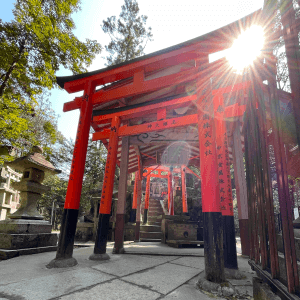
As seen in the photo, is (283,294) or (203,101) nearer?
(283,294)

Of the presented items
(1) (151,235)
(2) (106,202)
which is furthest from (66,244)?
(1) (151,235)

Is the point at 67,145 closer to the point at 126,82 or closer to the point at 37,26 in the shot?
the point at 37,26

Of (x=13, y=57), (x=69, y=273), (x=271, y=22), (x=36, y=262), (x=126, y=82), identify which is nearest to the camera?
(x=271, y=22)

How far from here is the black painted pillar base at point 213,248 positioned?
8.57ft

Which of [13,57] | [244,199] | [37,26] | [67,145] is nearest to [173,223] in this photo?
[244,199]

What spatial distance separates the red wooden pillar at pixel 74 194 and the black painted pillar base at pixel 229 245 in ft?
9.42

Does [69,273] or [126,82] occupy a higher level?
[126,82]

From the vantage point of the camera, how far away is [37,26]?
775 cm

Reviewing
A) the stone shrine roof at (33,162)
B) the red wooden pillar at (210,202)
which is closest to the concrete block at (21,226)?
the stone shrine roof at (33,162)

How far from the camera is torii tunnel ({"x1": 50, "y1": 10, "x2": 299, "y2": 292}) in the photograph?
1.89m

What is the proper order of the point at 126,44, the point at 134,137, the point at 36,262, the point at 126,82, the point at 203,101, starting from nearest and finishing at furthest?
the point at 203,101 → the point at 36,262 → the point at 126,82 → the point at 134,137 → the point at 126,44

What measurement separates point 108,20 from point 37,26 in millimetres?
9230

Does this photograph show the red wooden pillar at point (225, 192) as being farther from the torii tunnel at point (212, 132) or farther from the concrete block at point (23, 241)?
the concrete block at point (23, 241)

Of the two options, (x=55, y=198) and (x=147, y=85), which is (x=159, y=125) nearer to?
(x=147, y=85)
